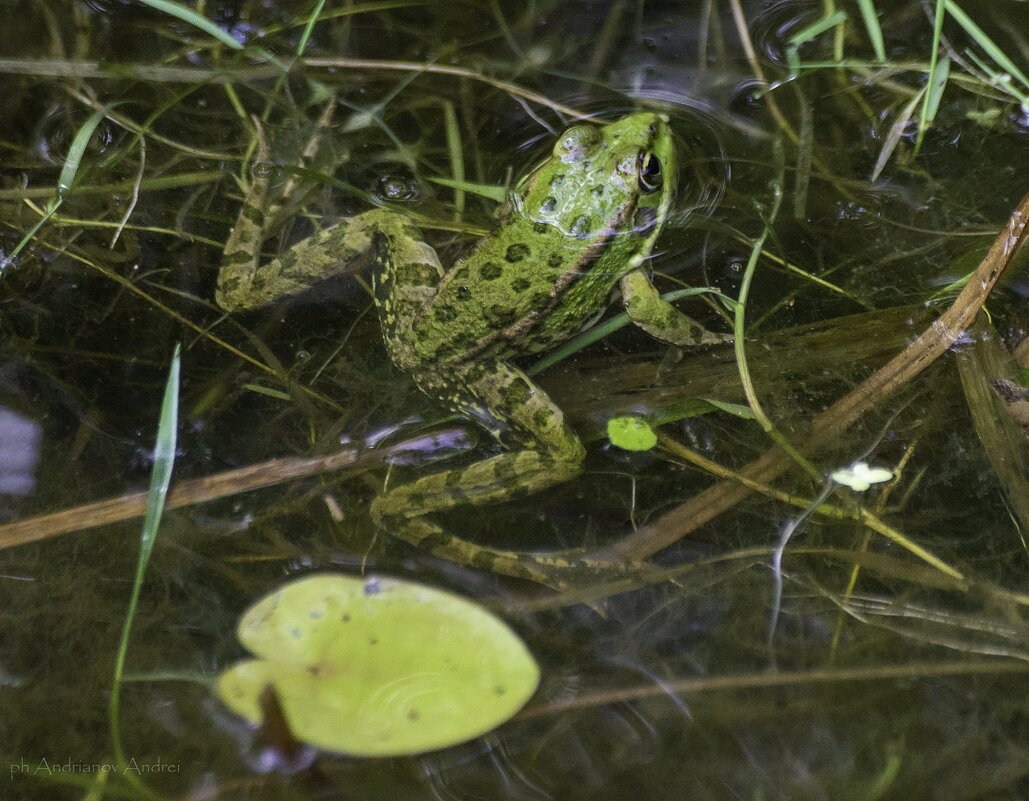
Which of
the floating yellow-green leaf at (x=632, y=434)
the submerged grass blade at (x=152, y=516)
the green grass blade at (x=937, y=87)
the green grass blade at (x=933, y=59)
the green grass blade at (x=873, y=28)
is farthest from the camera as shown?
the green grass blade at (x=873, y=28)

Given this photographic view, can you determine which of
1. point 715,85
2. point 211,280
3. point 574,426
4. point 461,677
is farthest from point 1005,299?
point 211,280

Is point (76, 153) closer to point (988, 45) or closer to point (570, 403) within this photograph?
point (570, 403)

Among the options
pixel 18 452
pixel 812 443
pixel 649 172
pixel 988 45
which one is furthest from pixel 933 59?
pixel 18 452

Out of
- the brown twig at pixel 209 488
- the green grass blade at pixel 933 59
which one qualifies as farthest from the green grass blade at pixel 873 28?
the brown twig at pixel 209 488

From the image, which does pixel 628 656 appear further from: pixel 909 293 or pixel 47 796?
pixel 47 796

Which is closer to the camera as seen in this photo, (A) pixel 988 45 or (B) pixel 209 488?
(B) pixel 209 488

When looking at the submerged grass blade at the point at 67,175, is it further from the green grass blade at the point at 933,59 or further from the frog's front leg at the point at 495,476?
the green grass blade at the point at 933,59

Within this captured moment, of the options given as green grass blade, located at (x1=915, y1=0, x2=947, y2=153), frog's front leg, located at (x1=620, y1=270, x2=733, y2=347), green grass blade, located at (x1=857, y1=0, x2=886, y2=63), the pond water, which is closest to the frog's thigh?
the pond water
